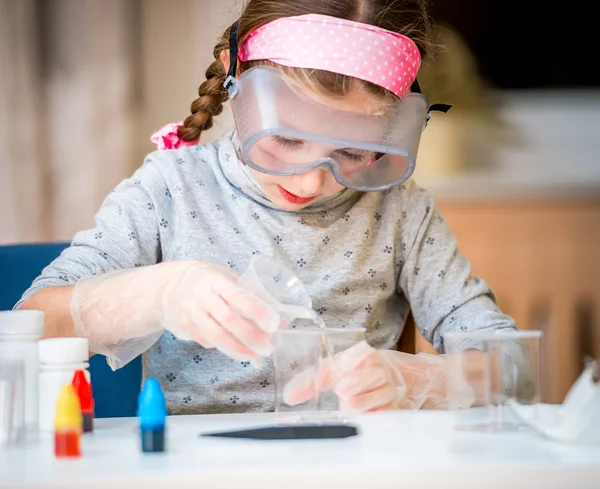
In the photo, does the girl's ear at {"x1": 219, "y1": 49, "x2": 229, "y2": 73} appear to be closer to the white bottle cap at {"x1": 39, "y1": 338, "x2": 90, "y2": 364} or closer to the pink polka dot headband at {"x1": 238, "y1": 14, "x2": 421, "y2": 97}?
the pink polka dot headband at {"x1": 238, "y1": 14, "x2": 421, "y2": 97}

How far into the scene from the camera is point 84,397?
946 millimetres

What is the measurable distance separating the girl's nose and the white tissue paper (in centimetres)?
54

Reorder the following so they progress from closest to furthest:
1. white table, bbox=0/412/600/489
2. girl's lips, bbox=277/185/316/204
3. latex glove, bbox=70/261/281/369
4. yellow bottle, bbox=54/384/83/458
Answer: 1. white table, bbox=0/412/600/489
2. yellow bottle, bbox=54/384/83/458
3. latex glove, bbox=70/261/281/369
4. girl's lips, bbox=277/185/316/204

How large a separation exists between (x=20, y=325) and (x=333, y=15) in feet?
2.11

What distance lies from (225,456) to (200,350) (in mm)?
706

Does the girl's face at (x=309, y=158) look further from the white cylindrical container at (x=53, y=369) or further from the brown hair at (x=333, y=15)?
the white cylindrical container at (x=53, y=369)

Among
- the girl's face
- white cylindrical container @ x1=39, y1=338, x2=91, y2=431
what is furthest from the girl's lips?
white cylindrical container @ x1=39, y1=338, x2=91, y2=431

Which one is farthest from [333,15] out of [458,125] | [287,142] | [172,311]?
[458,125]

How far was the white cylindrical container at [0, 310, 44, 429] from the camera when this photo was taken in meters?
0.92

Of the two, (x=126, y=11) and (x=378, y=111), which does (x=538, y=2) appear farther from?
(x=378, y=111)

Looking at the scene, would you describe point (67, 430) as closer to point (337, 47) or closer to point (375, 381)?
point (375, 381)

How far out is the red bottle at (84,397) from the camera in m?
0.93

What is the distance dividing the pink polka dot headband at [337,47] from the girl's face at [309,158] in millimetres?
35

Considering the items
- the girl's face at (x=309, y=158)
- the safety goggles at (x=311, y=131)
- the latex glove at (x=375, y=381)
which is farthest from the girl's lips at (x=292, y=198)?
the latex glove at (x=375, y=381)
